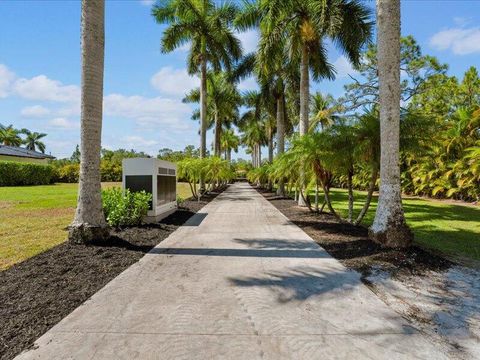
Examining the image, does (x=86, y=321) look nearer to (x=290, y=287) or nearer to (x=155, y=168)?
(x=290, y=287)

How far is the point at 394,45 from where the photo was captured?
6957mm

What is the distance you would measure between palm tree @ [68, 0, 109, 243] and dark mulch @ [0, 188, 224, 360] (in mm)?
532

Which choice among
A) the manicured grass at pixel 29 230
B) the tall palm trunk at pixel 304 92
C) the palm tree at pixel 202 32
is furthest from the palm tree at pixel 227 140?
the manicured grass at pixel 29 230

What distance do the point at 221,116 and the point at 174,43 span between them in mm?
12875

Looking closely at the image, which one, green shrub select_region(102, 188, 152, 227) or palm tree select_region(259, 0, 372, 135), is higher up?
palm tree select_region(259, 0, 372, 135)

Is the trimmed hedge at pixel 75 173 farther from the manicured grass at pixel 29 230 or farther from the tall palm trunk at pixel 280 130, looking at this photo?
the manicured grass at pixel 29 230

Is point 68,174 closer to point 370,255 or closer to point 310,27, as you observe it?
point 310,27

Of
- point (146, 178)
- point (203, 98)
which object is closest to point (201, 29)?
point (203, 98)

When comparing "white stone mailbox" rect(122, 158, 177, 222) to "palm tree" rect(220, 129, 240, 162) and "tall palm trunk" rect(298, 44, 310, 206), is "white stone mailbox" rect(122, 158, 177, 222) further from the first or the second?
"palm tree" rect(220, 129, 240, 162)

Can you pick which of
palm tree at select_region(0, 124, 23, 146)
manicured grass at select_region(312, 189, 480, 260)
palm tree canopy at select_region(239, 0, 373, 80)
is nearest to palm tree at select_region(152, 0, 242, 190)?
palm tree canopy at select_region(239, 0, 373, 80)

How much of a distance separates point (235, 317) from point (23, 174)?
121 feet

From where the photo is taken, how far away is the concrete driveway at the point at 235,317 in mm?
3059

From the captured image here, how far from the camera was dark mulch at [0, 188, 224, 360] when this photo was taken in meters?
3.45

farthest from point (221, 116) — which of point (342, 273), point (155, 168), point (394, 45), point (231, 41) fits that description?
point (342, 273)
